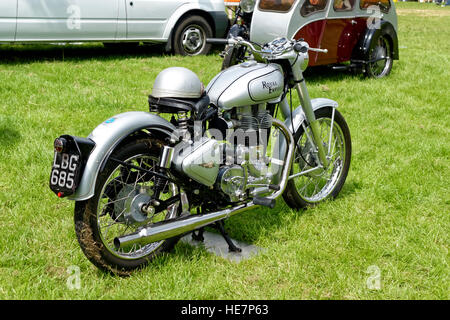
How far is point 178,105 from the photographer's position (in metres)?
2.83

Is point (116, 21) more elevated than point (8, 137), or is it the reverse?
point (116, 21)

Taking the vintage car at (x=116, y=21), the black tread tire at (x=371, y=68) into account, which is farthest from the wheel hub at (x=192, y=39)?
the black tread tire at (x=371, y=68)

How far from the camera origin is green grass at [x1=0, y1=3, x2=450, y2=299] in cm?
295

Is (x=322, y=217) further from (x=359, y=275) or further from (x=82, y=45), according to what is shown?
(x=82, y=45)

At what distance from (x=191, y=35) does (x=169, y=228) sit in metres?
7.21

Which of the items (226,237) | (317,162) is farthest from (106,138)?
(317,162)

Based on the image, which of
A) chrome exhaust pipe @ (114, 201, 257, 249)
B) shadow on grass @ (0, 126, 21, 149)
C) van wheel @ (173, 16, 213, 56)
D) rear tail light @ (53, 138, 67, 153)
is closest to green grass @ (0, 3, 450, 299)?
shadow on grass @ (0, 126, 21, 149)

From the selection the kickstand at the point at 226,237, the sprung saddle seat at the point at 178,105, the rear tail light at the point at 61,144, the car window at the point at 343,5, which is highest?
the car window at the point at 343,5

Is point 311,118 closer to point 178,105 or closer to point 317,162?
point 317,162

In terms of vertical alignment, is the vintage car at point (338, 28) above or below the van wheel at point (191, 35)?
above

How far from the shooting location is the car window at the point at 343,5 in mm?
7821

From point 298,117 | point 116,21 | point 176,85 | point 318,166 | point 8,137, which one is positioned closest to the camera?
point 176,85

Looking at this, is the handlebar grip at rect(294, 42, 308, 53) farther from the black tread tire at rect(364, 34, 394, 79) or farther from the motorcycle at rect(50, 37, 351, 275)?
the black tread tire at rect(364, 34, 394, 79)

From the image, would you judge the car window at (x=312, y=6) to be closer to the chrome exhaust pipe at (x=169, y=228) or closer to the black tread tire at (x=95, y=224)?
the chrome exhaust pipe at (x=169, y=228)
